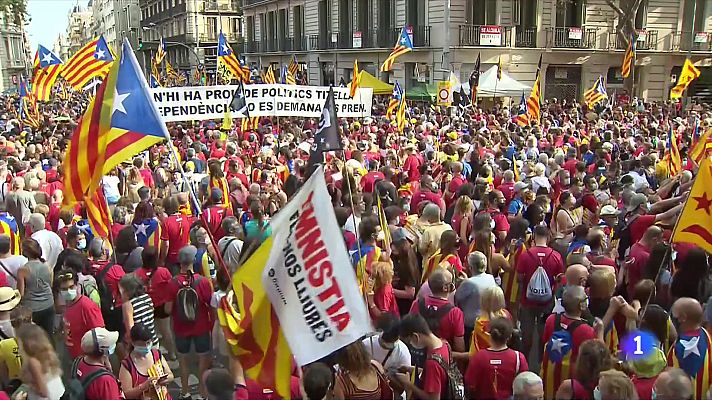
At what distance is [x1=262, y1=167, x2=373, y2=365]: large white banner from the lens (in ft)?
12.1

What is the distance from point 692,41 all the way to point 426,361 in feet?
112

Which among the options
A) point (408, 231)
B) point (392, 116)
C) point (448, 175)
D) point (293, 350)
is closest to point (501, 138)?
point (448, 175)

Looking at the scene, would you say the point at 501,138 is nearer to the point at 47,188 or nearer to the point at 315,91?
the point at 315,91

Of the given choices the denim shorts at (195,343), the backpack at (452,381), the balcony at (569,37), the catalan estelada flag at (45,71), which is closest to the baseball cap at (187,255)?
the denim shorts at (195,343)

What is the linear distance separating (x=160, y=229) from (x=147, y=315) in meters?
2.10

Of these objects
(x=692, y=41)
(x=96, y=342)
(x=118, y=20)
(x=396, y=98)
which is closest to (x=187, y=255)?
(x=96, y=342)

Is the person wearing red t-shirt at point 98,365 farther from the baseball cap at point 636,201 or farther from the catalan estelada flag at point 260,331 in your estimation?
the baseball cap at point 636,201

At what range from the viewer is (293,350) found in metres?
3.73

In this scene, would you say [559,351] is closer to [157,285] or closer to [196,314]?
[196,314]

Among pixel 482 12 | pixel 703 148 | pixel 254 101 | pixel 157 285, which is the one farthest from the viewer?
pixel 482 12

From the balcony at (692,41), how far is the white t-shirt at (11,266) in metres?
33.8

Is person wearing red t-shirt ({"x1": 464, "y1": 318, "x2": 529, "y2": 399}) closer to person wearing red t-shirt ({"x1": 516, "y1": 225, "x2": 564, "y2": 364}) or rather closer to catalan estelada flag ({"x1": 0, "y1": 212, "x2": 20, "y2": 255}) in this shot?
person wearing red t-shirt ({"x1": 516, "y1": 225, "x2": 564, "y2": 364})

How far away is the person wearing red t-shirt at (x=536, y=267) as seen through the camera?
→ 591 cm

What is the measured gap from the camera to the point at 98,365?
4.21m
